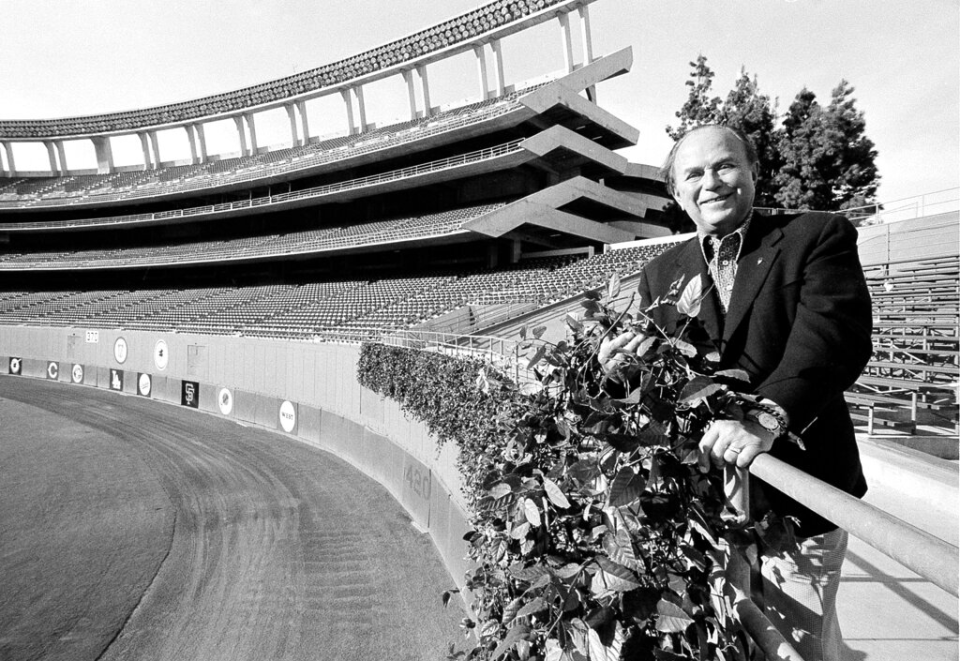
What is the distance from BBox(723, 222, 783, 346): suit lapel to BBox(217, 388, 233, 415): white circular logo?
70.4 feet

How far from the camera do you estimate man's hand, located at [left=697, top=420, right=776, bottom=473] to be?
1.15 meters

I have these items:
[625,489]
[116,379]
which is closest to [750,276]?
[625,489]

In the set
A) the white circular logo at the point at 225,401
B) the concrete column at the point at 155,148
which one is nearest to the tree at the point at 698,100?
the white circular logo at the point at 225,401

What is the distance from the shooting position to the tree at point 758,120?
27.4 meters

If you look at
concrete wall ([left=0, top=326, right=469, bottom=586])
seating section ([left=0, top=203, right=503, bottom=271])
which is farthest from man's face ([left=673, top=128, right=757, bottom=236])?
seating section ([left=0, top=203, right=503, bottom=271])

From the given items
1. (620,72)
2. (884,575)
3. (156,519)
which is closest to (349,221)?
(620,72)

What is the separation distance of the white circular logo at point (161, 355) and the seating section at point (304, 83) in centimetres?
2256

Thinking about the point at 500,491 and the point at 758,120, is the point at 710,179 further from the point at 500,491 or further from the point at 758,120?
the point at 758,120

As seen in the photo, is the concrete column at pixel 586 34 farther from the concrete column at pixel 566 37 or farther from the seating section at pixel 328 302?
the seating section at pixel 328 302

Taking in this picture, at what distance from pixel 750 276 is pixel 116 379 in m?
32.2

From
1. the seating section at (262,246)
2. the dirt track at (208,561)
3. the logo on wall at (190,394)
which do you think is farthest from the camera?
the seating section at (262,246)

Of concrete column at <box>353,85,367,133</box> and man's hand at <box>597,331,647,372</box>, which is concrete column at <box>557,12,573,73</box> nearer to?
concrete column at <box>353,85,367,133</box>

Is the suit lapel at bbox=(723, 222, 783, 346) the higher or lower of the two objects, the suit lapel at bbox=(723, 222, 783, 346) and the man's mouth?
the lower

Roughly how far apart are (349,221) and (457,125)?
447 inches
